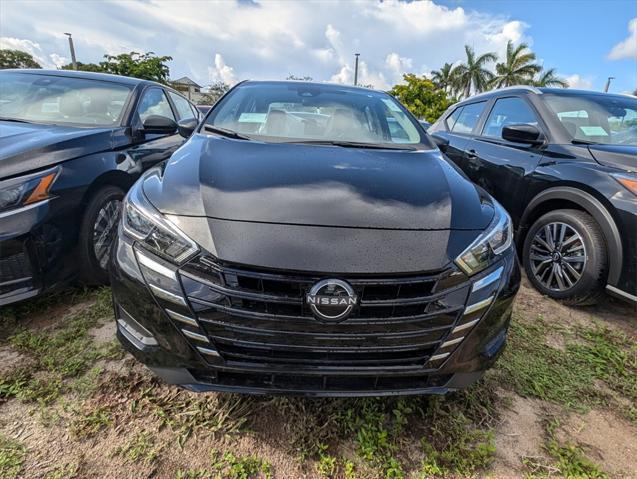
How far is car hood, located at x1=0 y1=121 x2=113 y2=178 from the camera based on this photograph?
2100 mm

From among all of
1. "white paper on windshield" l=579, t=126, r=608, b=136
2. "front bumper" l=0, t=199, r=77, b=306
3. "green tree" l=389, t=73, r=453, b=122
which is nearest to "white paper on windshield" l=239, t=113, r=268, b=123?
"front bumper" l=0, t=199, r=77, b=306

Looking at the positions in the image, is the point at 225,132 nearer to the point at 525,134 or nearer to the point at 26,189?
the point at 26,189

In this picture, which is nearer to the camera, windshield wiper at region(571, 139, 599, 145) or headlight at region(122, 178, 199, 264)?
headlight at region(122, 178, 199, 264)

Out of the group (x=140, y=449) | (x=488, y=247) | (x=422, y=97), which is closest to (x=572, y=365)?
(x=488, y=247)

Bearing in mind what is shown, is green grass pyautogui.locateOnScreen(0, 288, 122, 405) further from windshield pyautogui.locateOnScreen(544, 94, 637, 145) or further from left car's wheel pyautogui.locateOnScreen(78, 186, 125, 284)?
windshield pyautogui.locateOnScreen(544, 94, 637, 145)

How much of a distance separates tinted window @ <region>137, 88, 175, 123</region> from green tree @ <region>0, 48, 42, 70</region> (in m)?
43.6

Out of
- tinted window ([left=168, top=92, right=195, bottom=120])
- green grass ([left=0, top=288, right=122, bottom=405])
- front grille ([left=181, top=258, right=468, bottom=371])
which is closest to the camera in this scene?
front grille ([left=181, top=258, right=468, bottom=371])

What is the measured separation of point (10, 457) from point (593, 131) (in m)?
4.24

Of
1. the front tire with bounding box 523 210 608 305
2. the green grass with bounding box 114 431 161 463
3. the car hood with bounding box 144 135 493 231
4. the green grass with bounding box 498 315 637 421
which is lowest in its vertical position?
the green grass with bounding box 498 315 637 421

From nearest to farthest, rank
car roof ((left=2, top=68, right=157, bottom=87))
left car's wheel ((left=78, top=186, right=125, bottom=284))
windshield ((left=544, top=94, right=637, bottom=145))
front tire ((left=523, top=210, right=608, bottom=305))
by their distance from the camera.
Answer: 1. left car's wheel ((left=78, top=186, right=125, bottom=284))
2. front tire ((left=523, top=210, right=608, bottom=305))
3. windshield ((left=544, top=94, right=637, bottom=145))
4. car roof ((left=2, top=68, right=157, bottom=87))

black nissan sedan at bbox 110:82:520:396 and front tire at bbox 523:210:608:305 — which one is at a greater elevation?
black nissan sedan at bbox 110:82:520:396

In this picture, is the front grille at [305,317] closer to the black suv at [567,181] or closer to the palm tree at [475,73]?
the black suv at [567,181]

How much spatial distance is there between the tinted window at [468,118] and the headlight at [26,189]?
13.3 ft

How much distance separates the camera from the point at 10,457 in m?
1.44
